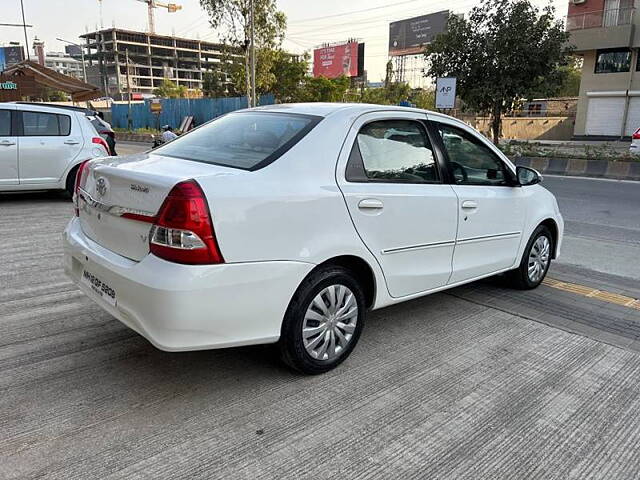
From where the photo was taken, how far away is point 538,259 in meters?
4.92

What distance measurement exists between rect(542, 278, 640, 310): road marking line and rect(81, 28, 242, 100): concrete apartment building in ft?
453

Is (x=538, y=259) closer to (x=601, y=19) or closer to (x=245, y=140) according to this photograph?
(x=245, y=140)

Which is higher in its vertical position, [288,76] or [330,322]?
[288,76]

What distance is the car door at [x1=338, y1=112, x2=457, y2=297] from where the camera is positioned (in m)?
3.28

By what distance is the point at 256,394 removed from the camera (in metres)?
3.02

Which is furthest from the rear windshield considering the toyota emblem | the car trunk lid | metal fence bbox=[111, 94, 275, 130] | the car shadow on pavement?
metal fence bbox=[111, 94, 275, 130]

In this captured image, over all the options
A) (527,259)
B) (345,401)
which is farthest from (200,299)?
(527,259)

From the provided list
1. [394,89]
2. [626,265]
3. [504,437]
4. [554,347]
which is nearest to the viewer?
[504,437]

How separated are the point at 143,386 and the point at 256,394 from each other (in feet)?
2.14

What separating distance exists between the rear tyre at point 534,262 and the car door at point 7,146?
7.63 metres

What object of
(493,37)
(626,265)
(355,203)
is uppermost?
(493,37)

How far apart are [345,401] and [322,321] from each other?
468mm

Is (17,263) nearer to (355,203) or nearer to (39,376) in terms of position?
(39,376)

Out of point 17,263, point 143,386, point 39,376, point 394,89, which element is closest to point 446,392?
point 143,386
